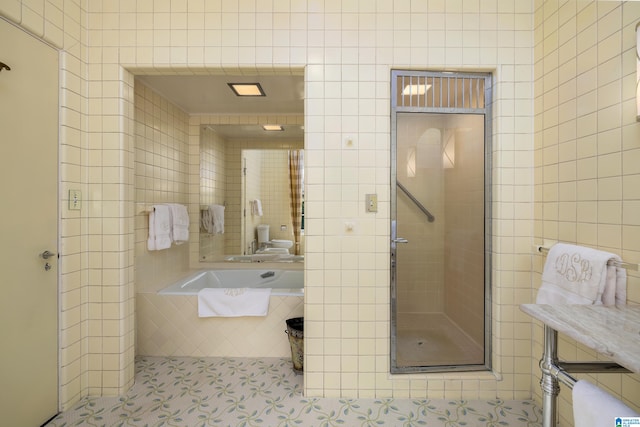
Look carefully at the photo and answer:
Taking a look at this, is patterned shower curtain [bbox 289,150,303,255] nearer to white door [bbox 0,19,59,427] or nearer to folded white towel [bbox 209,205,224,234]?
folded white towel [bbox 209,205,224,234]

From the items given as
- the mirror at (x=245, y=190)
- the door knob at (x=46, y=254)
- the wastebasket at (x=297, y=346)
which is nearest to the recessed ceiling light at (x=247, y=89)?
the mirror at (x=245, y=190)

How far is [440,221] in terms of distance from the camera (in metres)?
2.07

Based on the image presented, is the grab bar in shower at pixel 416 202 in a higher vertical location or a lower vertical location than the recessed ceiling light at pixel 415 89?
lower

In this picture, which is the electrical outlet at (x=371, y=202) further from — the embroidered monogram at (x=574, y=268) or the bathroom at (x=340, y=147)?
the embroidered monogram at (x=574, y=268)

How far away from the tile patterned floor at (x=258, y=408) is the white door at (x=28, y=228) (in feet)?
0.97

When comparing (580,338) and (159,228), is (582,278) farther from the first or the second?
(159,228)

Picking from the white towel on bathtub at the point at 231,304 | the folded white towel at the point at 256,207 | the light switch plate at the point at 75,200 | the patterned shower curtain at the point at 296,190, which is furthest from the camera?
the folded white towel at the point at 256,207

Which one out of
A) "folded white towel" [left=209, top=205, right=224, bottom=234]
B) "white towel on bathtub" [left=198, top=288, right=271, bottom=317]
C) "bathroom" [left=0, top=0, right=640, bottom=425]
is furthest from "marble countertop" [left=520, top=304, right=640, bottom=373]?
"folded white towel" [left=209, top=205, right=224, bottom=234]

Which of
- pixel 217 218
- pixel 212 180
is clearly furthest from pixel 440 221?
pixel 212 180

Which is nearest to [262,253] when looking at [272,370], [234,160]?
[234,160]

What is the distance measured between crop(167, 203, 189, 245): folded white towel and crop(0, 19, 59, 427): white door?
1.11 meters

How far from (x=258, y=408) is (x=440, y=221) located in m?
Answer: 1.64

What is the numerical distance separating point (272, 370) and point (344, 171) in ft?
5.12

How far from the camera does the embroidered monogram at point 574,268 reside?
1357 millimetres
